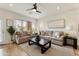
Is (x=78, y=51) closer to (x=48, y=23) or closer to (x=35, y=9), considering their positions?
(x=48, y=23)

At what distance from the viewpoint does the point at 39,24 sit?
73.7 inches

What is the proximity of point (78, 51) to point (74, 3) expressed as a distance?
0.97 metres

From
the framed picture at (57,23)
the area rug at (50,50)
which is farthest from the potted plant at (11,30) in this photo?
the framed picture at (57,23)

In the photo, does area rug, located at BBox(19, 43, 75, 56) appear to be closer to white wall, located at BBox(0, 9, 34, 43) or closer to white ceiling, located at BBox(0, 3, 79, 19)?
white wall, located at BBox(0, 9, 34, 43)

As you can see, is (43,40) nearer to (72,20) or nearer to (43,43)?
(43,43)

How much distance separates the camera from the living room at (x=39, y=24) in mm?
1720

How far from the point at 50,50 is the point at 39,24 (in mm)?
588

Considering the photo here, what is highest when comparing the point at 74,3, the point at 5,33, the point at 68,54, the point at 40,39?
the point at 74,3

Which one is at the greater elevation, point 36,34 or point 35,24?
point 35,24

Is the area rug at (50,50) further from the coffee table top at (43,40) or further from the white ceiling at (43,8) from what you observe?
the white ceiling at (43,8)

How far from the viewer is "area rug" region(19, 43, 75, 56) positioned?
175 cm

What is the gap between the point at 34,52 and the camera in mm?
1788

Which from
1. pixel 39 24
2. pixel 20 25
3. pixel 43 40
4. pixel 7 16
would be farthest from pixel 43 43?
pixel 7 16

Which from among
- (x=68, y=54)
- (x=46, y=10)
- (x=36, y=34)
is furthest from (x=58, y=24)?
(x=68, y=54)
